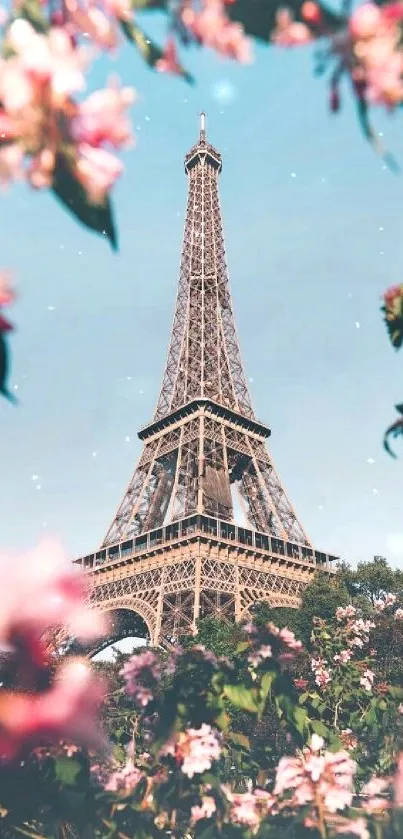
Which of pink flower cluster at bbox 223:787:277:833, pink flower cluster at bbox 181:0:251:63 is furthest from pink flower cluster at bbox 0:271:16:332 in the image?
pink flower cluster at bbox 223:787:277:833

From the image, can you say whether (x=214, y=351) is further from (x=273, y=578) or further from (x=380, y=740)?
(x=380, y=740)

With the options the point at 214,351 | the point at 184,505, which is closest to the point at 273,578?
the point at 184,505

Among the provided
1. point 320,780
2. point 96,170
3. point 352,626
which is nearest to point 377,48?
point 96,170

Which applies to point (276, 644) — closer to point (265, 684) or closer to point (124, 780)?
point (265, 684)

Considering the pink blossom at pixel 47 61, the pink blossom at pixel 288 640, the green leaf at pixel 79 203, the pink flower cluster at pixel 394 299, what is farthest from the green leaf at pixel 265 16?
the pink blossom at pixel 288 640

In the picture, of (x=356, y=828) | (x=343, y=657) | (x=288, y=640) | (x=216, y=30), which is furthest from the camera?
(x=343, y=657)

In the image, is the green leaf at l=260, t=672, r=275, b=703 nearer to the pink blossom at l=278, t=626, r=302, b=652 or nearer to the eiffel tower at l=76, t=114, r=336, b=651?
the pink blossom at l=278, t=626, r=302, b=652
